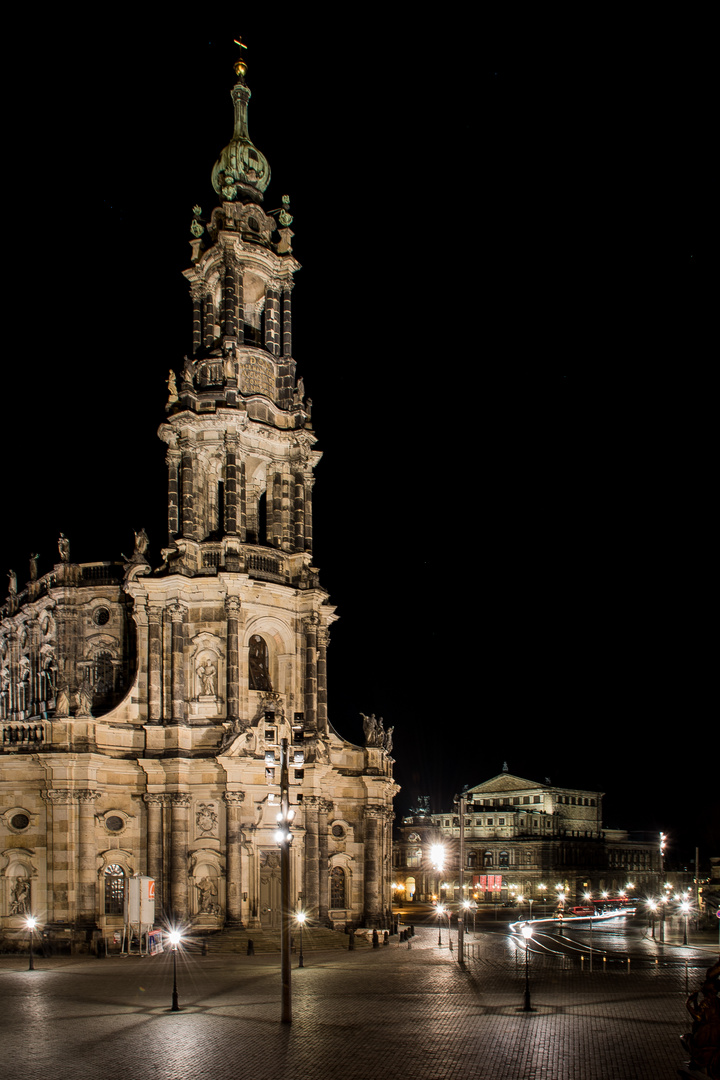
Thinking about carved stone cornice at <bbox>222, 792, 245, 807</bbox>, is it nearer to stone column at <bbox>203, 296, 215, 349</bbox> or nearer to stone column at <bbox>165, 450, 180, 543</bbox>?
stone column at <bbox>165, 450, 180, 543</bbox>

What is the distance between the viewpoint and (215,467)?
189 ft

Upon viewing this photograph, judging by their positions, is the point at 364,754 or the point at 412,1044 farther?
the point at 364,754

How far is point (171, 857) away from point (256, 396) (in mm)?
24001

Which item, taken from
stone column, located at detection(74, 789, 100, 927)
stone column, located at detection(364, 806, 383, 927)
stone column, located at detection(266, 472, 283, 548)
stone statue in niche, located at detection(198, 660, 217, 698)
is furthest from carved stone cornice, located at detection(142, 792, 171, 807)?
stone column, located at detection(266, 472, 283, 548)

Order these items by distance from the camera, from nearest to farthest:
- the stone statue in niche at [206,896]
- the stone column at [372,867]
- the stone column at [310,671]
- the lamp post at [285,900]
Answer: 1. the lamp post at [285,900]
2. the stone statue in niche at [206,896]
3. the stone column at [310,671]
4. the stone column at [372,867]

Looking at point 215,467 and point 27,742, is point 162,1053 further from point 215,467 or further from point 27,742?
point 215,467

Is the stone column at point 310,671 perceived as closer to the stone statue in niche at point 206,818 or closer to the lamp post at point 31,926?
the stone statue in niche at point 206,818

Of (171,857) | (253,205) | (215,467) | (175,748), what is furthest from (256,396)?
(171,857)

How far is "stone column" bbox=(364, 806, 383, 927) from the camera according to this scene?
54.8 meters

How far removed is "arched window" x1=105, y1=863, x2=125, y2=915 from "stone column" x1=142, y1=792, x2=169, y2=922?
1.39 m

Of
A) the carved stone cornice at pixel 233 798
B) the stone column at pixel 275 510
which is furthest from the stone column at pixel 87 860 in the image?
the stone column at pixel 275 510

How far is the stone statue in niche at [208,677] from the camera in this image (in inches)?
2063

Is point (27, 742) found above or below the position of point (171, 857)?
above

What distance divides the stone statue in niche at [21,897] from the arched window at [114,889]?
11.4 ft
